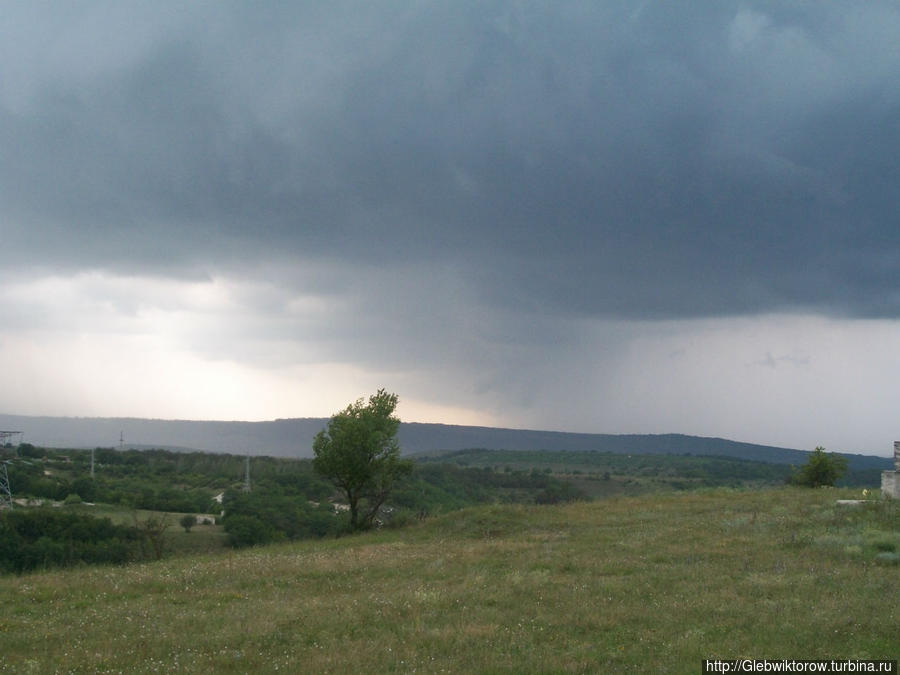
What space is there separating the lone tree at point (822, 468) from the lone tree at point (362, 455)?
96.6ft

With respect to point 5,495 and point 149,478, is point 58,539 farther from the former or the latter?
point 149,478

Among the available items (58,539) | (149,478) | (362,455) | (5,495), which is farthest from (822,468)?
(149,478)

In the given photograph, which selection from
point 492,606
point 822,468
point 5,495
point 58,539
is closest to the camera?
point 492,606

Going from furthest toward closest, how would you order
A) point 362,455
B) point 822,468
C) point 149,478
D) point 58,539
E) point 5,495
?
point 149,478 → point 5,495 → point 822,468 → point 58,539 → point 362,455

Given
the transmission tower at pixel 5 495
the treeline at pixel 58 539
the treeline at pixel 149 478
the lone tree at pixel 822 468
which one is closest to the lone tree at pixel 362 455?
the treeline at pixel 149 478

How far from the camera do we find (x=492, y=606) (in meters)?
14.5

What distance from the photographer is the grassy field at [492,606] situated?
10.9 m

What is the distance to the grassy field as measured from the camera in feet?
35.8

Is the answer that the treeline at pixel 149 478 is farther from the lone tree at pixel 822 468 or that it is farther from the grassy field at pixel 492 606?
the lone tree at pixel 822 468

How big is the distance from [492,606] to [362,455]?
880 inches

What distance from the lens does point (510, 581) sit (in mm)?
16969

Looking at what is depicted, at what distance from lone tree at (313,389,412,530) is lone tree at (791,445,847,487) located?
29429mm

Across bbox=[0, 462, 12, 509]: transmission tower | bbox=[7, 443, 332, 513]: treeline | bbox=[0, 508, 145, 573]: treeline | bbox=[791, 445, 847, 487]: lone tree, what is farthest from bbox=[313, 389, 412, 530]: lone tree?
bbox=[0, 462, 12, 509]: transmission tower

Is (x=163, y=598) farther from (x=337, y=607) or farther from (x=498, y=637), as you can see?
(x=498, y=637)
